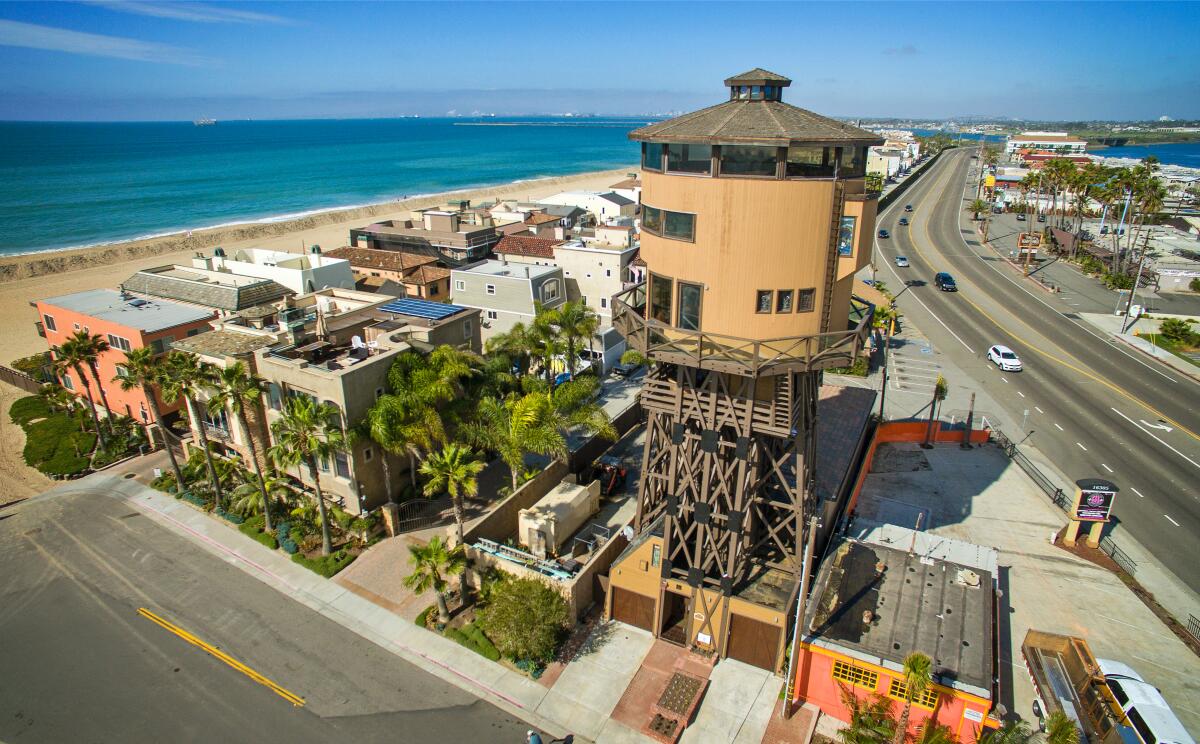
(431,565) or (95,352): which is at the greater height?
(95,352)

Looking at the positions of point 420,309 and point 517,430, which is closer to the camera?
point 517,430

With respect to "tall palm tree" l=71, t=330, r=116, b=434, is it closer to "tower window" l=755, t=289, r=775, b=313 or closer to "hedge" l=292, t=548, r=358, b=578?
"hedge" l=292, t=548, r=358, b=578

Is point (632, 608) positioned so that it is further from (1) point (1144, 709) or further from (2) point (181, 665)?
(2) point (181, 665)

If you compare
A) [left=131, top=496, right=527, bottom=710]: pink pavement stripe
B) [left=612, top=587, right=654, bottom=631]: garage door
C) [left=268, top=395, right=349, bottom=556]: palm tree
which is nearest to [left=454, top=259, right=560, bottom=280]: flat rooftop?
[left=268, top=395, right=349, bottom=556]: palm tree

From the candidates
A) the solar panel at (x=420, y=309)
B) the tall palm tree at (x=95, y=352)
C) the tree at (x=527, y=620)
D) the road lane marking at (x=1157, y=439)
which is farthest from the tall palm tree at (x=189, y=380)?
the road lane marking at (x=1157, y=439)

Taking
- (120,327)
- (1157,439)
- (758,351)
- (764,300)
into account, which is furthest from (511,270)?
(1157,439)

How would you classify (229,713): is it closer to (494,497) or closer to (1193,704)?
(494,497)
